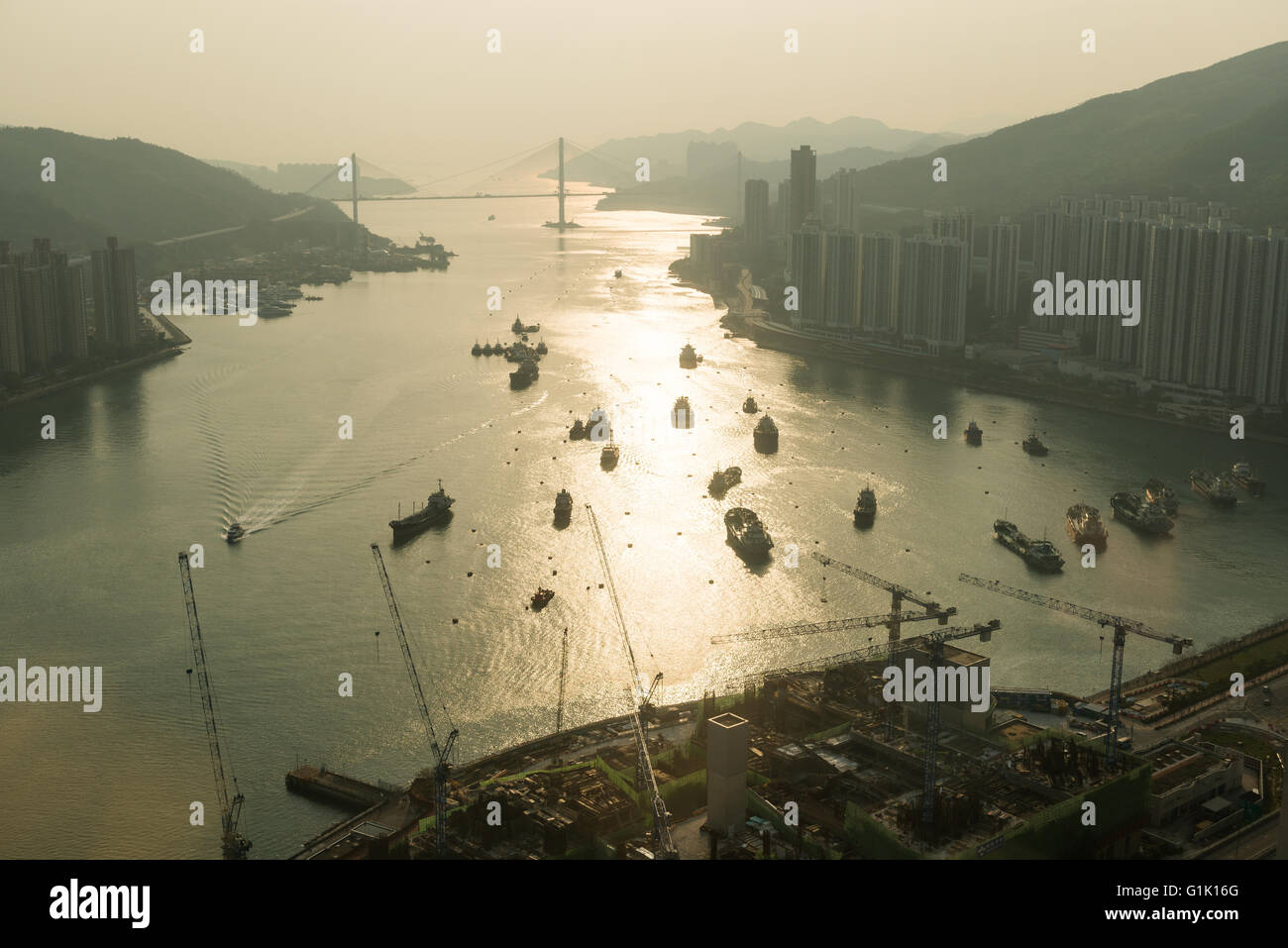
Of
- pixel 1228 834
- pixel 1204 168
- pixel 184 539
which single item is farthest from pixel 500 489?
pixel 1204 168

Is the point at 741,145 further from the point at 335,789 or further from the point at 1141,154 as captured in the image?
the point at 335,789

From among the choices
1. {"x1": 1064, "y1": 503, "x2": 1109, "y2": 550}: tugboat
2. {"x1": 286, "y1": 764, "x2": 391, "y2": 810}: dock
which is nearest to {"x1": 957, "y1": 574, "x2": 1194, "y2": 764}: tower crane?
{"x1": 1064, "y1": 503, "x2": 1109, "y2": 550}: tugboat

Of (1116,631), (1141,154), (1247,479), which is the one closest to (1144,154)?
(1141,154)

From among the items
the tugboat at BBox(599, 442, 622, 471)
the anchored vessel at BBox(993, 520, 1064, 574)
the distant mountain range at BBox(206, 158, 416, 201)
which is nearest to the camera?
the anchored vessel at BBox(993, 520, 1064, 574)

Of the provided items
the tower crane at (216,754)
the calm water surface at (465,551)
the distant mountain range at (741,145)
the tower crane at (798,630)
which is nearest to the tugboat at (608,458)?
the calm water surface at (465,551)

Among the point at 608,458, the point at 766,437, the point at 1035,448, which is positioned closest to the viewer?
the point at 608,458

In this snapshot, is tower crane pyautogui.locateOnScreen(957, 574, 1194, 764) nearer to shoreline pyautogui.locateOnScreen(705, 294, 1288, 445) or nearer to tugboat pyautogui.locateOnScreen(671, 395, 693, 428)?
tugboat pyautogui.locateOnScreen(671, 395, 693, 428)

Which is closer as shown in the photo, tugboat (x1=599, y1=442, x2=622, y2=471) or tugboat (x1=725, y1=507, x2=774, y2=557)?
tugboat (x1=725, y1=507, x2=774, y2=557)
